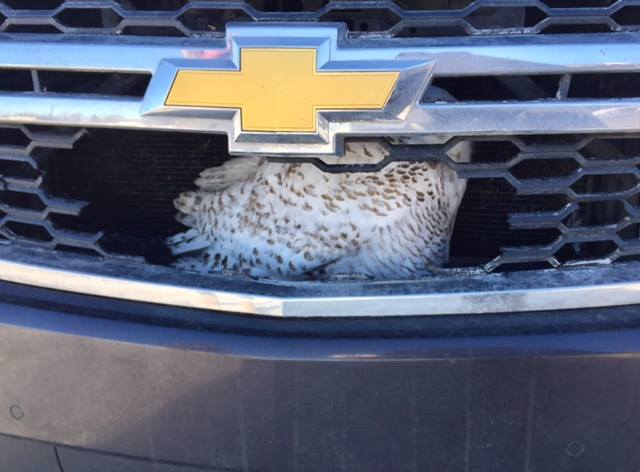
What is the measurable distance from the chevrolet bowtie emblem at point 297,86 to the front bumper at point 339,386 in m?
0.37

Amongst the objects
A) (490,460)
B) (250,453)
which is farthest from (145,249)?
(490,460)

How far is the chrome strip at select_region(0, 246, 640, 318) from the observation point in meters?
1.36

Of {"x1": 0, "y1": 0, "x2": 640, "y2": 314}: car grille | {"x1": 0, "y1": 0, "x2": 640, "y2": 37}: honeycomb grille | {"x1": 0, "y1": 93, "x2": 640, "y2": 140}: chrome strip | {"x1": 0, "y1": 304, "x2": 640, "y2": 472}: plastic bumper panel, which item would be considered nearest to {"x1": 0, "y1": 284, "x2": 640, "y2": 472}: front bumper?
{"x1": 0, "y1": 304, "x2": 640, "y2": 472}: plastic bumper panel

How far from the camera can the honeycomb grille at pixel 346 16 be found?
1265 mm

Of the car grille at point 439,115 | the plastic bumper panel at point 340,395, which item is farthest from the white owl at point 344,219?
the plastic bumper panel at point 340,395

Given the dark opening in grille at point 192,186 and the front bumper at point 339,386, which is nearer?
the front bumper at point 339,386

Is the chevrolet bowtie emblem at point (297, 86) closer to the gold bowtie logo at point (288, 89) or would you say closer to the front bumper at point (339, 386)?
the gold bowtie logo at point (288, 89)

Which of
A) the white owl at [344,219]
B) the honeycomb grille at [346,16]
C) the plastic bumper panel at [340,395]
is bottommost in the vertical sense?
the plastic bumper panel at [340,395]

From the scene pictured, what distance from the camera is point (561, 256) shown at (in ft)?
5.29

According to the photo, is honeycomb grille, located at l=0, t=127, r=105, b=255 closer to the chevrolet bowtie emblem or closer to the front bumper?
the front bumper

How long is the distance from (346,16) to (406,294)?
1.92 feet

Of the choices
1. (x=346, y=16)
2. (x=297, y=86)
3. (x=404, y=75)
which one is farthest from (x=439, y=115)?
(x=346, y=16)

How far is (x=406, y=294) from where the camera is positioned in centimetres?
136

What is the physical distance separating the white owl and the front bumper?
0.18 meters
